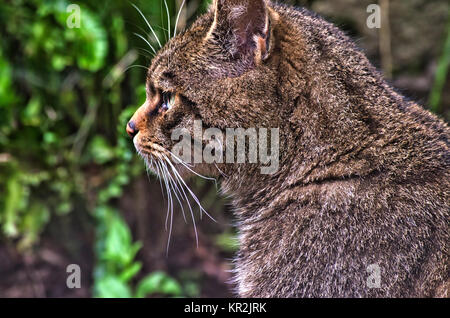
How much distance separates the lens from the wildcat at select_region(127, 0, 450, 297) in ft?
6.26

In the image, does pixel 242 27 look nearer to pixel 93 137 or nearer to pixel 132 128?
pixel 132 128

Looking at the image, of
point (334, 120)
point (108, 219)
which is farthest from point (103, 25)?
point (334, 120)

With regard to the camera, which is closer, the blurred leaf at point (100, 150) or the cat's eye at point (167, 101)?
the cat's eye at point (167, 101)

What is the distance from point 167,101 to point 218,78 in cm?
27

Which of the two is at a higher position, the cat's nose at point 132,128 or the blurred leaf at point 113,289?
the cat's nose at point 132,128

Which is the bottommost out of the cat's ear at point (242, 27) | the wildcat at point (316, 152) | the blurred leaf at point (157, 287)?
the blurred leaf at point (157, 287)

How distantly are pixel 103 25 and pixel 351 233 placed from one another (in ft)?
8.10

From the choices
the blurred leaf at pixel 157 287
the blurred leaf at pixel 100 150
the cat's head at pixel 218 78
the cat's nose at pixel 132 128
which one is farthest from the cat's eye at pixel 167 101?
the blurred leaf at pixel 100 150

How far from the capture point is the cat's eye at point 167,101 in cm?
226

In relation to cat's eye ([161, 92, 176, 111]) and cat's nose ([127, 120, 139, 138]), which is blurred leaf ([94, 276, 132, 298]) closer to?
cat's nose ([127, 120, 139, 138])

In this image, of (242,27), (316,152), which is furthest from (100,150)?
(316,152)

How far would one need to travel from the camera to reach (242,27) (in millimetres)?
2096

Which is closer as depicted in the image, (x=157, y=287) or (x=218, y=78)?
(x=218, y=78)

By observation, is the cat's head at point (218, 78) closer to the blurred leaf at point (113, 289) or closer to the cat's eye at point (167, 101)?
the cat's eye at point (167, 101)
